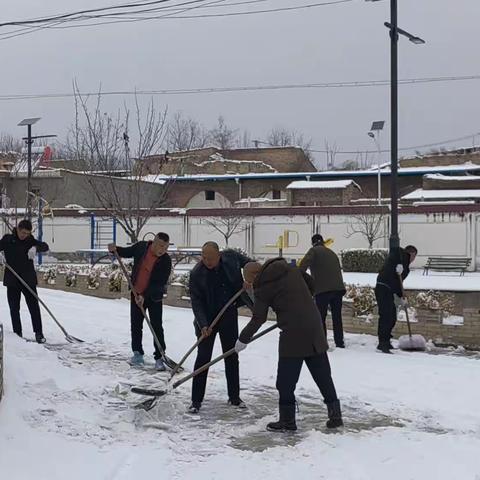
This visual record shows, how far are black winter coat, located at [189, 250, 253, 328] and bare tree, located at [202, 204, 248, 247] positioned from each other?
2074 centimetres

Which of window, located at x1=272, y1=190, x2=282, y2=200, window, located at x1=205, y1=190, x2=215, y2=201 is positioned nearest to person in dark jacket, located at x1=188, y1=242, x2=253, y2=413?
window, located at x1=272, y1=190, x2=282, y2=200

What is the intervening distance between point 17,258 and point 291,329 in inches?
187

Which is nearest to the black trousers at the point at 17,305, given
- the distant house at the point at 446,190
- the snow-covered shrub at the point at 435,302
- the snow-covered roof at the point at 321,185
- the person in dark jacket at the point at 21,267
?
the person in dark jacket at the point at 21,267

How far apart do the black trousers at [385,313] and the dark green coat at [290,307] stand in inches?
Answer: 166

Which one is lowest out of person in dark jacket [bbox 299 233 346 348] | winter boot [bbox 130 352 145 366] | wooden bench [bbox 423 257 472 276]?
winter boot [bbox 130 352 145 366]

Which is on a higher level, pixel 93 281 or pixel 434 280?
pixel 93 281

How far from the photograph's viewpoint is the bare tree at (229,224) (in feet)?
89.1

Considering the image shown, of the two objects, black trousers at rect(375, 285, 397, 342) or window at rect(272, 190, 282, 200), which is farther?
window at rect(272, 190, 282, 200)

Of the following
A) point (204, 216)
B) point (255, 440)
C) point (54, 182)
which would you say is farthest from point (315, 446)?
point (54, 182)

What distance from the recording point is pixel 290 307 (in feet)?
18.4

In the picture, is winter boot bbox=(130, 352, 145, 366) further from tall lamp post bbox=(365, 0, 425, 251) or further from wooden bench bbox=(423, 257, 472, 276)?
wooden bench bbox=(423, 257, 472, 276)

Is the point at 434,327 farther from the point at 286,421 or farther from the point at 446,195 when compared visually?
the point at 446,195

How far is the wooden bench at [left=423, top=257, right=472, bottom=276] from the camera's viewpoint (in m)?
22.2

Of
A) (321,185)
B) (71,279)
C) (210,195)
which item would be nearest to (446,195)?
(321,185)
